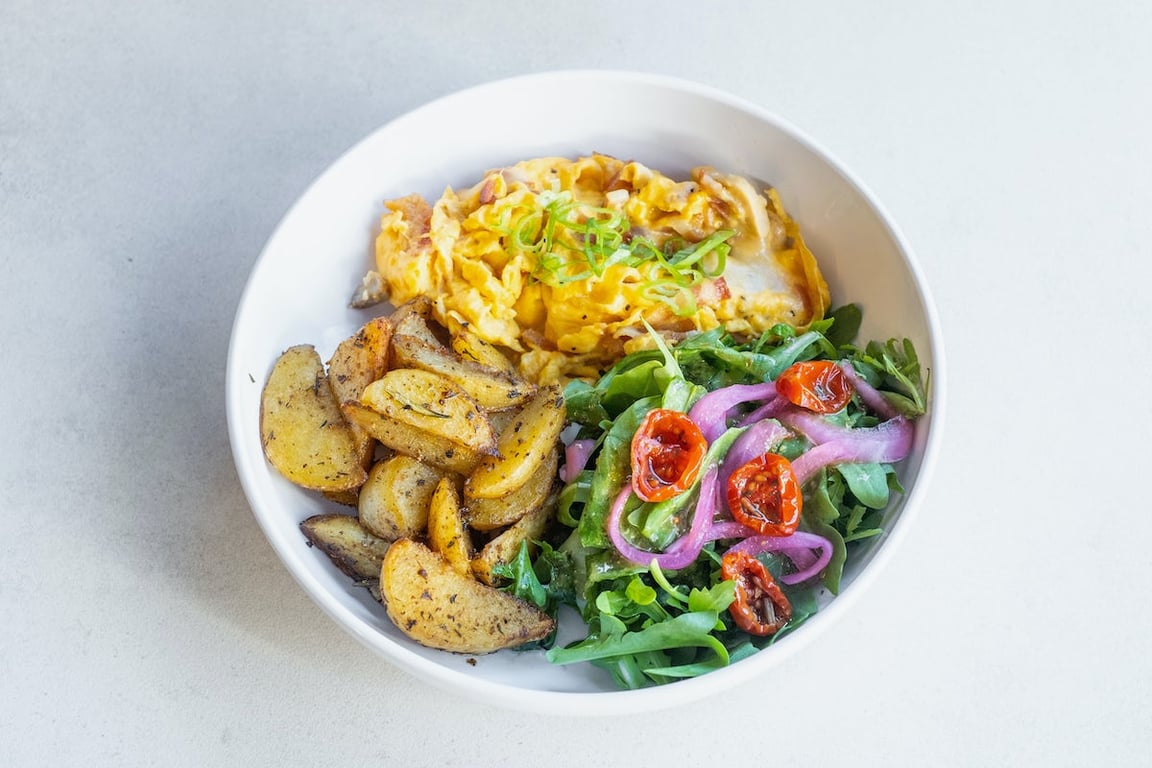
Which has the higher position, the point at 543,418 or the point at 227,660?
the point at 543,418

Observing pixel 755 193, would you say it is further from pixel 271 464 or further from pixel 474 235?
pixel 271 464

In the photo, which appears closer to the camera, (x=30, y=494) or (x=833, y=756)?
(x=833, y=756)

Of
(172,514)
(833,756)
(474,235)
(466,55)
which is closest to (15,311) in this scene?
(172,514)

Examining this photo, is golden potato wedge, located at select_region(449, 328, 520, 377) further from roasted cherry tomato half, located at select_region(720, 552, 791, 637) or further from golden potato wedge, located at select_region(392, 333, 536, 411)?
roasted cherry tomato half, located at select_region(720, 552, 791, 637)

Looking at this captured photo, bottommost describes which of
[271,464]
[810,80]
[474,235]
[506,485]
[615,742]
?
[615,742]

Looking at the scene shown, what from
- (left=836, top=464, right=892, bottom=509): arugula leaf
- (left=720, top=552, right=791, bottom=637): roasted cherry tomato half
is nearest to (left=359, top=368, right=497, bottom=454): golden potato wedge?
(left=720, top=552, right=791, bottom=637): roasted cherry tomato half

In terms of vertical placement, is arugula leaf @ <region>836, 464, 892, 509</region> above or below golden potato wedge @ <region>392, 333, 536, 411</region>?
above

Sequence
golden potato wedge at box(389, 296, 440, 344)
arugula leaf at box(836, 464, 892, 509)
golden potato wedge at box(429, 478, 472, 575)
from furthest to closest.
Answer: golden potato wedge at box(389, 296, 440, 344) → arugula leaf at box(836, 464, 892, 509) → golden potato wedge at box(429, 478, 472, 575)

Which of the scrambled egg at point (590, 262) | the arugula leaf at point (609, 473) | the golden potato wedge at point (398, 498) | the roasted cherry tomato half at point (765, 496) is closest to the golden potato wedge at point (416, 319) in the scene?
the scrambled egg at point (590, 262)
